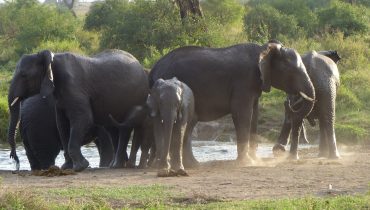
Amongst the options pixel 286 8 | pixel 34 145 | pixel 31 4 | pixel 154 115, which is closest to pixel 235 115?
pixel 154 115

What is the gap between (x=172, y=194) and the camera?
9219 mm

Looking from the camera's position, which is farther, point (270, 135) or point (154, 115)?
point (270, 135)

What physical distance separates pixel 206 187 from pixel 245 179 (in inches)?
36.3

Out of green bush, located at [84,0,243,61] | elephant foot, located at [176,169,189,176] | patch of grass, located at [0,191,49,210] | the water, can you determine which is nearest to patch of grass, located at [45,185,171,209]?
patch of grass, located at [0,191,49,210]

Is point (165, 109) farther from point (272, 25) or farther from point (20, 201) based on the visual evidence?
point (272, 25)

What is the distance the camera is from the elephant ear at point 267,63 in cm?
1300

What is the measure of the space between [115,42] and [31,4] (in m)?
22.7

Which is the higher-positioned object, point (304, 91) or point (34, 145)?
point (304, 91)

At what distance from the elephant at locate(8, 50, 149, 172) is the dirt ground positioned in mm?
760

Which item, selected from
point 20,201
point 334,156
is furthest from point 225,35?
point 20,201

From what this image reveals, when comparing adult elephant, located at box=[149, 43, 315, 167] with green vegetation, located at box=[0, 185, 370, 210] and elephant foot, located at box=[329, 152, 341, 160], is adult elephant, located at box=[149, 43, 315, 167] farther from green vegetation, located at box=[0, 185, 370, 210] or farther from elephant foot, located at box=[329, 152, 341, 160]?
green vegetation, located at box=[0, 185, 370, 210]

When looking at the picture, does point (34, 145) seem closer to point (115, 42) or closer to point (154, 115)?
point (154, 115)

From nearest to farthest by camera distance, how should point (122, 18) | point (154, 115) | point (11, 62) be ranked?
point (154, 115)
point (122, 18)
point (11, 62)

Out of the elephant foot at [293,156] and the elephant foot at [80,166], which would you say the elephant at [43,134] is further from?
the elephant foot at [293,156]
